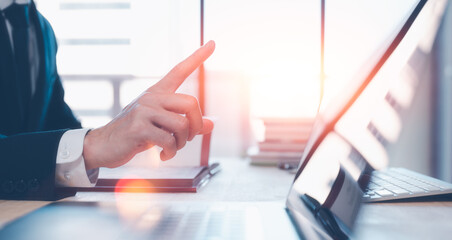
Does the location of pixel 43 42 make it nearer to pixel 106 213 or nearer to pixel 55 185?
pixel 55 185

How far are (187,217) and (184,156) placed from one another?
1.67ft

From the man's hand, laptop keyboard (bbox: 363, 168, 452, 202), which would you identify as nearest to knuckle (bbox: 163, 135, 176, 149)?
the man's hand

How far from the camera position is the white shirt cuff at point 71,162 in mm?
581

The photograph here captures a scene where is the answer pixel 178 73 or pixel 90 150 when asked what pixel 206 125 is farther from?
pixel 90 150

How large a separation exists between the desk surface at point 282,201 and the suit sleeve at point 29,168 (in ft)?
0.07

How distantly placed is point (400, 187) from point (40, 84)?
1069mm

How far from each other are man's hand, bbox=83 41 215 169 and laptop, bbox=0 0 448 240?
0.35ft

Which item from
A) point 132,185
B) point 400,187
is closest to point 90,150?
point 132,185

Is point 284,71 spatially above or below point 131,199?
above

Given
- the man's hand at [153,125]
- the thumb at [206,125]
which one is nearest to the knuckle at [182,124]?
the man's hand at [153,125]

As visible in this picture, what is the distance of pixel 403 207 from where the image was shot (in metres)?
0.51

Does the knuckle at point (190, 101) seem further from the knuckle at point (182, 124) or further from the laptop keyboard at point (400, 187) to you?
the laptop keyboard at point (400, 187)

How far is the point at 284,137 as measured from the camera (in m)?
1.27

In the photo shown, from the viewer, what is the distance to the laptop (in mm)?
348
